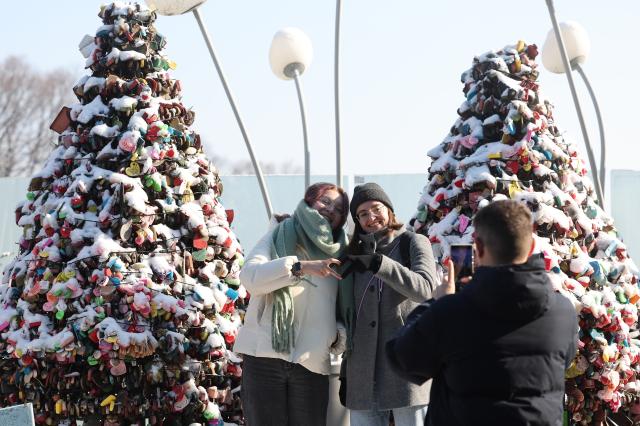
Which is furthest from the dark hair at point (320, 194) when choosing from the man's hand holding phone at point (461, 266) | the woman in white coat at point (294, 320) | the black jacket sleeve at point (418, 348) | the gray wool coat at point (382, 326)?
the black jacket sleeve at point (418, 348)

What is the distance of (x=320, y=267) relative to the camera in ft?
13.6

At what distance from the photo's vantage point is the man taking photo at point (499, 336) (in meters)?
2.88

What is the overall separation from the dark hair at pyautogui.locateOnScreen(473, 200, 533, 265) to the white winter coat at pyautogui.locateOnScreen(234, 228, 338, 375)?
1.45 m

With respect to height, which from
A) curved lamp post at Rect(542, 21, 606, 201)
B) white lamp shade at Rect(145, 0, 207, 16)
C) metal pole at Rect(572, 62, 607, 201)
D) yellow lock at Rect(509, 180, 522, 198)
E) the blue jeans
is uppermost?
white lamp shade at Rect(145, 0, 207, 16)

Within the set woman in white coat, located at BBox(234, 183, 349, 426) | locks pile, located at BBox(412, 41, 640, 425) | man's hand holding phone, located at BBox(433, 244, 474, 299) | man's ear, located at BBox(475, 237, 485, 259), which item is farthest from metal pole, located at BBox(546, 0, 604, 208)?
man's ear, located at BBox(475, 237, 485, 259)

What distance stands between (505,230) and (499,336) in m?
0.32

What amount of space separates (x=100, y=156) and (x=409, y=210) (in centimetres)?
863

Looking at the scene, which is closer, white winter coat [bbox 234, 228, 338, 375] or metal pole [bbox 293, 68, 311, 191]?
white winter coat [bbox 234, 228, 338, 375]

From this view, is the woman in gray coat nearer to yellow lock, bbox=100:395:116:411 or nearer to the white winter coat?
the white winter coat

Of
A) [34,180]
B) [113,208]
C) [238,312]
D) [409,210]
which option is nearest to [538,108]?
[238,312]

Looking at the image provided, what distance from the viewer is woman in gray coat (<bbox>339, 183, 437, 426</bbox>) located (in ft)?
13.8

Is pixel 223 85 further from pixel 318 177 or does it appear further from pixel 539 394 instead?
pixel 539 394

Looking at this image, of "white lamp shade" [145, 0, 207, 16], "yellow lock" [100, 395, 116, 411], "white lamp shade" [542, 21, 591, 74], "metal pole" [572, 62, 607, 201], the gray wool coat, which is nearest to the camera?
the gray wool coat

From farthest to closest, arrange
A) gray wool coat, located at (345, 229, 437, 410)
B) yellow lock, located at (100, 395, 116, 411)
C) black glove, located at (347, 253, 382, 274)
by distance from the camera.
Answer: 1. yellow lock, located at (100, 395, 116, 411)
2. gray wool coat, located at (345, 229, 437, 410)
3. black glove, located at (347, 253, 382, 274)
